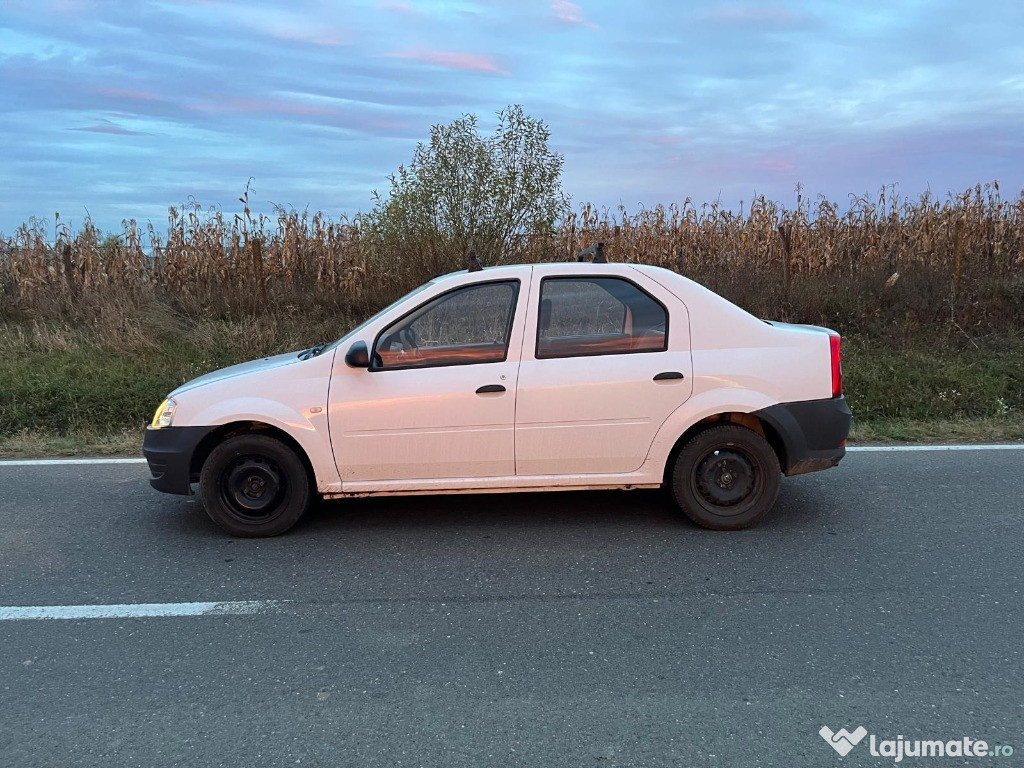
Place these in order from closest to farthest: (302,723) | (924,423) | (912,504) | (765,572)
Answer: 1. (302,723)
2. (765,572)
3. (912,504)
4. (924,423)

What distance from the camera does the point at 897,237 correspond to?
52.9 feet

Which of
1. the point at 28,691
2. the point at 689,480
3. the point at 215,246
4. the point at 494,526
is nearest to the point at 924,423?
the point at 689,480

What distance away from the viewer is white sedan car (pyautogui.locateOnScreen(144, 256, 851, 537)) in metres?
5.16

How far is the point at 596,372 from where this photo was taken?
518 centimetres

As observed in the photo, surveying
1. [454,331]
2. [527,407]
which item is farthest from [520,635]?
[454,331]

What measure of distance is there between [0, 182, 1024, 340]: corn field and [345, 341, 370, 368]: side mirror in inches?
314

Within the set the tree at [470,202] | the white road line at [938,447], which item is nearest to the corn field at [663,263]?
the tree at [470,202]

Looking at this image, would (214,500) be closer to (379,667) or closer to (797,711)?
(379,667)

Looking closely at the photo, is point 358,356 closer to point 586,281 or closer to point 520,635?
point 586,281

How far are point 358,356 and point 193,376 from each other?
20.6ft

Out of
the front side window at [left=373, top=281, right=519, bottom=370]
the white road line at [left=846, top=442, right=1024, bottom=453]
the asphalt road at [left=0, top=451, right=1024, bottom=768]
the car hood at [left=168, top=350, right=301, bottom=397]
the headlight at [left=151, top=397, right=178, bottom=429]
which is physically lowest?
the asphalt road at [left=0, top=451, right=1024, bottom=768]

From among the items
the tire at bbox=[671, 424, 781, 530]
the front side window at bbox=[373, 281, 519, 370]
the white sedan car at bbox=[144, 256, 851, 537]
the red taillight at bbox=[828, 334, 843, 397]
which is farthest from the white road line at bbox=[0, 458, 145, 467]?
the red taillight at bbox=[828, 334, 843, 397]

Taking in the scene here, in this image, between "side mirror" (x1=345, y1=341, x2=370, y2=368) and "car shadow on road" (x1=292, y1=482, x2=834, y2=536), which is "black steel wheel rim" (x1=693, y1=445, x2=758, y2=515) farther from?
"side mirror" (x1=345, y1=341, x2=370, y2=368)

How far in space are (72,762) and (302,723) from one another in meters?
0.79
